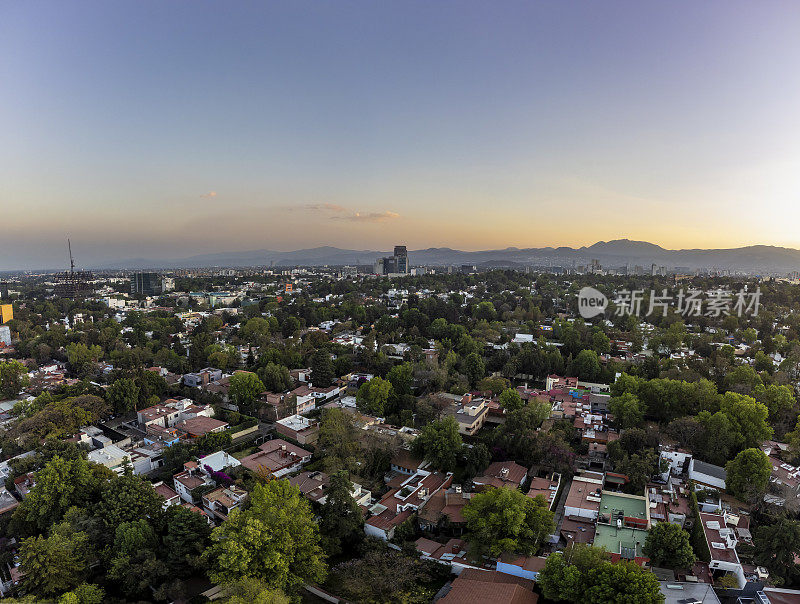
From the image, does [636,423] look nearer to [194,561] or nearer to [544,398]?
[544,398]

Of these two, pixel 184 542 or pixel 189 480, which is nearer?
pixel 184 542

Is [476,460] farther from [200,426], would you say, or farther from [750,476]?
[200,426]

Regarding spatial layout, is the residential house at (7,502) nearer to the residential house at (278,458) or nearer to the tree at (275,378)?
the residential house at (278,458)

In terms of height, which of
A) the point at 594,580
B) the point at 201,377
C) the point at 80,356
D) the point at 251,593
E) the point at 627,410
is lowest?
the point at 201,377

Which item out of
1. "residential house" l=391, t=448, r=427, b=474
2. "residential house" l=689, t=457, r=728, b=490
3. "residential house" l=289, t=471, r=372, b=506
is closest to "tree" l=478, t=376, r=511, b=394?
"residential house" l=391, t=448, r=427, b=474

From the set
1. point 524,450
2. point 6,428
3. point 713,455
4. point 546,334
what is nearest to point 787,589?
point 713,455

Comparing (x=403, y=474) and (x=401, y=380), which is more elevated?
(x=401, y=380)
